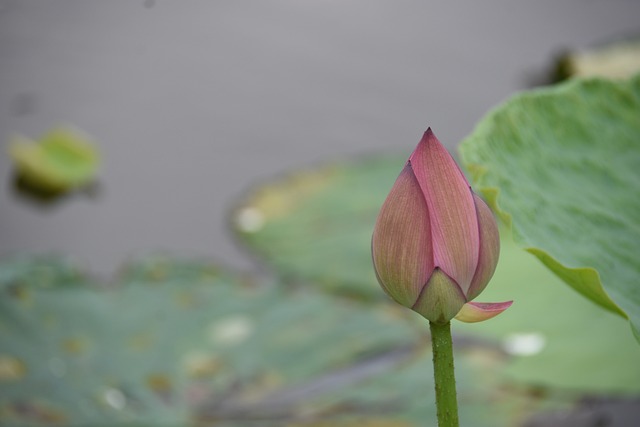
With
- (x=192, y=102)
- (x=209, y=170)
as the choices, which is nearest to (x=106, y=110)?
(x=192, y=102)

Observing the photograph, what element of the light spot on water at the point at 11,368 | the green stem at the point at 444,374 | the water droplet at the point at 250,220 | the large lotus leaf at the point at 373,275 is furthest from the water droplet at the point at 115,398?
the green stem at the point at 444,374

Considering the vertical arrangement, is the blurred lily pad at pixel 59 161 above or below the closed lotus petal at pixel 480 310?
above

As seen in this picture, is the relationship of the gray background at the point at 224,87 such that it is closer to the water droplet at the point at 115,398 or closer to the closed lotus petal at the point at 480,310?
the water droplet at the point at 115,398

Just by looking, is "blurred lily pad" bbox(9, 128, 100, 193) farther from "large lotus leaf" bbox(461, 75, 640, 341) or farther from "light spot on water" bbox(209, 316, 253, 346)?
"large lotus leaf" bbox(461, 75, 640, 341)

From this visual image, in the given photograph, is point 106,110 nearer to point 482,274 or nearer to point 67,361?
point 67,361

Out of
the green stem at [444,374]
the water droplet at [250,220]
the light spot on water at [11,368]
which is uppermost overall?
the water droplet at [250,220]

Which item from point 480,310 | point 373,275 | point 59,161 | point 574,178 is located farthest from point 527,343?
point 59,161
